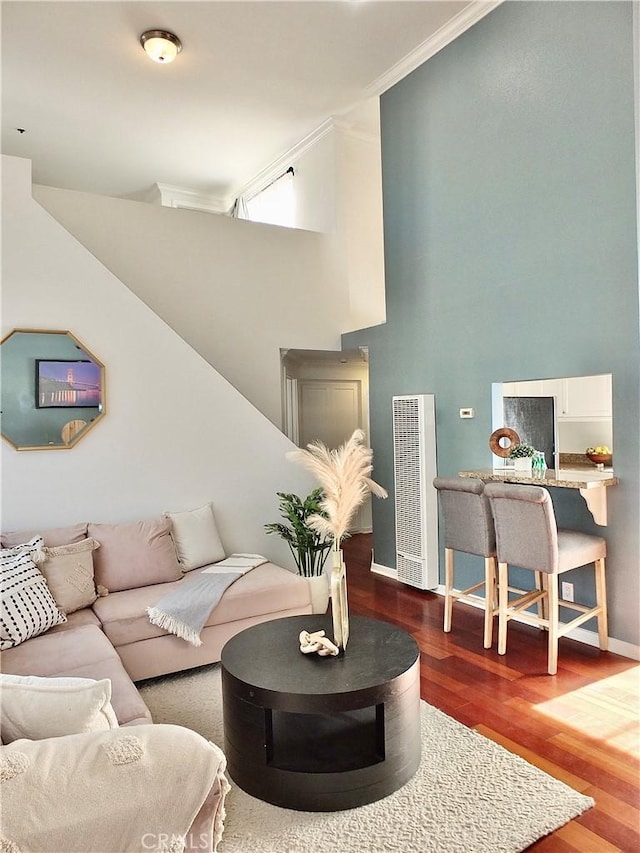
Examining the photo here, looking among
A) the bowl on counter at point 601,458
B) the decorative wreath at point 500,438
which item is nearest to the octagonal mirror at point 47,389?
the decorative wreath at point 500,438

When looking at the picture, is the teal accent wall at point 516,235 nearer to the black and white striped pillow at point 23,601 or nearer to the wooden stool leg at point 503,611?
the wooden stool leg at point 503,611

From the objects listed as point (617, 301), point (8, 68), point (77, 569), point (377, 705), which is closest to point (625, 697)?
point (377, 705)

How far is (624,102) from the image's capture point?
10.7 feet

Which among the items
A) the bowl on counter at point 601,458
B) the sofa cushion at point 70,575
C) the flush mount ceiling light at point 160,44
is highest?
the flush mount ceiling light at point 160,44

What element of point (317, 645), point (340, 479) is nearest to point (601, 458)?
point (340, 479)

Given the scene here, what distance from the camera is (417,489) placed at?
4.69m

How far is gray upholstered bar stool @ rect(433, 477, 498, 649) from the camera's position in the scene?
352 cm

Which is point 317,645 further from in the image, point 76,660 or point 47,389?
point 47,389

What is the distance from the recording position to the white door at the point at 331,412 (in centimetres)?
713

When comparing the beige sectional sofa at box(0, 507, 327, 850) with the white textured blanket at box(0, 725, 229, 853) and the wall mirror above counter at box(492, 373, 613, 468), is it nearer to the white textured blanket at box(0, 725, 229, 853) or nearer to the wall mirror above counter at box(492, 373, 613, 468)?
the white textured blanket at box(0, 725, 229, 853)

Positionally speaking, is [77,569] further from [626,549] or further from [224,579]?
[626,549]

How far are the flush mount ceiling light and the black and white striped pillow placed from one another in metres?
3.73

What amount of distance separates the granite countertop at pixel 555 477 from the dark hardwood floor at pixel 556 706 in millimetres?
982

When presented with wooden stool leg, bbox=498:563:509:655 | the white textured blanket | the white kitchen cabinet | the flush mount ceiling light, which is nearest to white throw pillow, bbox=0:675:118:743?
the white textured blanket
